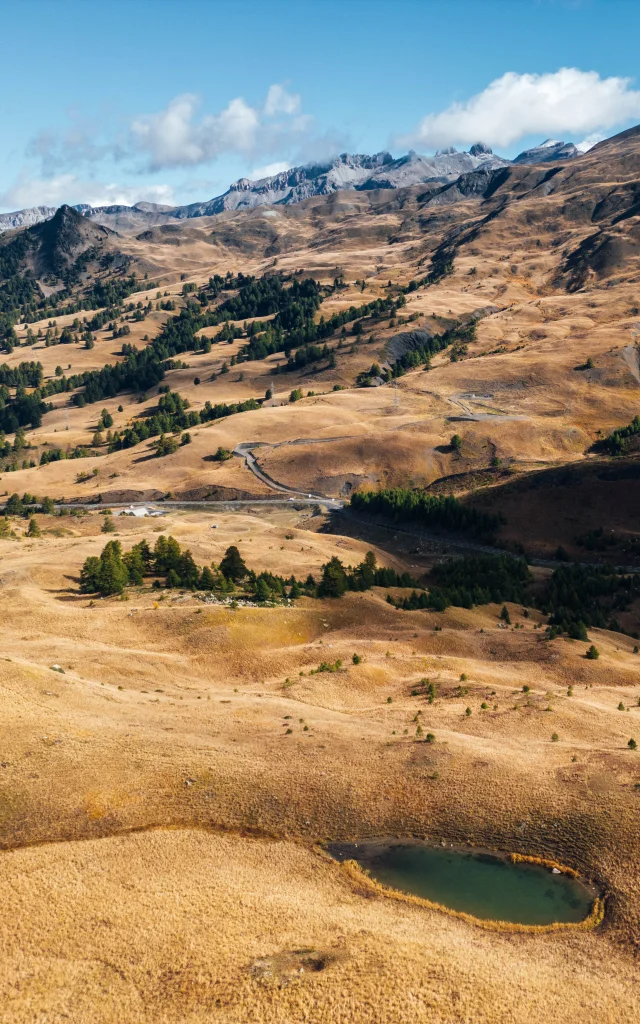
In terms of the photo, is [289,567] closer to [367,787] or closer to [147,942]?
[367,787]

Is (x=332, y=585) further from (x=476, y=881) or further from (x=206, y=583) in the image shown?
(x=476, y=881)

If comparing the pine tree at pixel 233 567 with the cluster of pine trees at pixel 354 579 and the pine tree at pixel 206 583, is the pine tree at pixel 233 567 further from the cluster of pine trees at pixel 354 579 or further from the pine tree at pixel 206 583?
the cluster of pine trees at pixel 354 579

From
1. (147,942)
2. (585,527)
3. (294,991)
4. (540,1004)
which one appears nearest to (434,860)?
(540,1004)

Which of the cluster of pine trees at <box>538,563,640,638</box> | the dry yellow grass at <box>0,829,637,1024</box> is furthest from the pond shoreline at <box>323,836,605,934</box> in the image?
the cluster of pine trees at <box>538,563,640,638</box>

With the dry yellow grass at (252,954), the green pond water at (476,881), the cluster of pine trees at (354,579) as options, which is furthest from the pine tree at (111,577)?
the green pond water at (476,881)

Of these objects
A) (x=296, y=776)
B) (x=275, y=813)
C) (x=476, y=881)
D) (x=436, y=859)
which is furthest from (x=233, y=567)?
(x=476, y=881)

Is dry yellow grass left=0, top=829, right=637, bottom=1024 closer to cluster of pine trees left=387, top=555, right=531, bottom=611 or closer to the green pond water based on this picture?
the green pond water
